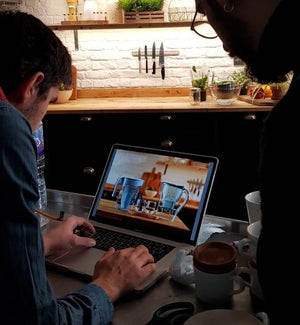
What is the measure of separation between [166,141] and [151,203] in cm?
187

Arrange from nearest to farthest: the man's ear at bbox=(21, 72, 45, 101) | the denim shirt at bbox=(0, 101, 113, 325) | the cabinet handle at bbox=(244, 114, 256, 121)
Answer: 1. the denim shirt at bbox=(0, 101, 113, 325)
2. the man's ear at bbox=(21, 72, 45, 101)
3. the cabinet handle at bbox=(244, 114, 256, 121)

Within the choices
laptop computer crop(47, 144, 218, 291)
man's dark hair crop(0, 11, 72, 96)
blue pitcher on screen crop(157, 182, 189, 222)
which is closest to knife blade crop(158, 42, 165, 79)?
laptop computer crop(47, 144, 218, 291)

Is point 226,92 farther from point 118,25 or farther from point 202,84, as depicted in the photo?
point 118,25

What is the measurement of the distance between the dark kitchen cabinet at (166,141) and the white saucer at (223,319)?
234cm

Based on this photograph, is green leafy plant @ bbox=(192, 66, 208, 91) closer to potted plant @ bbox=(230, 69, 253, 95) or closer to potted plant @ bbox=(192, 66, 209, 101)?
potted plant @ bbox=(192, 66, 209, 101)

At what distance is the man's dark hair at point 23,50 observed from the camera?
1.03 m

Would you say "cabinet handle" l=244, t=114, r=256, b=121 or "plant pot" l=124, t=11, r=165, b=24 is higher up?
"plant pot" l=124, t=11, r=165, b=24

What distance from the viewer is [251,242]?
1.01m

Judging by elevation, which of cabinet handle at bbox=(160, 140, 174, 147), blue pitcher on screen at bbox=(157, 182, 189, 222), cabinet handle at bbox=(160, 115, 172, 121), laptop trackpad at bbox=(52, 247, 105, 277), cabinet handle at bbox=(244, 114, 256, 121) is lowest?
cabinet handle at bbox=(160, 140, 174, 147)

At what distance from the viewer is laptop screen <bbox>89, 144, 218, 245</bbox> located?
1.28m

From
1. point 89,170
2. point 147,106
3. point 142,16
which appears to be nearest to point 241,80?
point 147,106

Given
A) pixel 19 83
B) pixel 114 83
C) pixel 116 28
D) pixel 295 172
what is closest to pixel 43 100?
pixel 19 83

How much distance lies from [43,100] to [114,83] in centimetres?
273

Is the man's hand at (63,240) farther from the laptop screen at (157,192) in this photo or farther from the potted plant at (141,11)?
the potted plant at (141,11)
